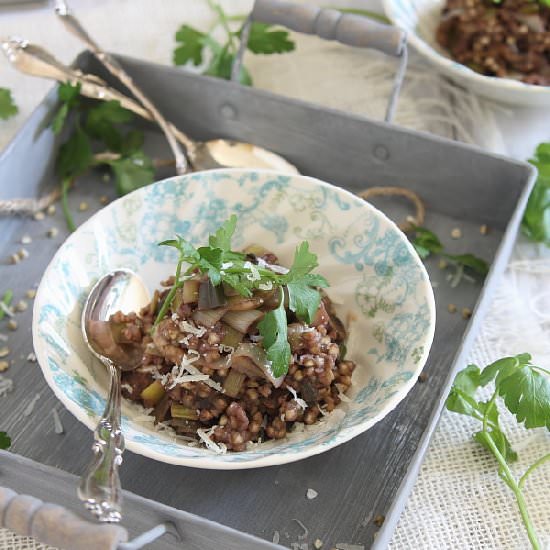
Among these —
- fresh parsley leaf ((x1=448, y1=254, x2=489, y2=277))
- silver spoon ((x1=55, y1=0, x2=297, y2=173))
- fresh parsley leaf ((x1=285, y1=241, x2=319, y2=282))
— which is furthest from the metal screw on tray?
fresh parsley leaf ((x1=285, y1=241, x2=319, y2=282))

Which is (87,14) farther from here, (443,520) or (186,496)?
(443,520)

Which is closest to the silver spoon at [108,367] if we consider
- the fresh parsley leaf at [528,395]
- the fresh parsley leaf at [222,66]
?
the fresh parsley leaf at [528,395]

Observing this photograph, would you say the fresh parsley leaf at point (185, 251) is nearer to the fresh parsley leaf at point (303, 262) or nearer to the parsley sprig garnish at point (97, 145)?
the fresh parsley leaf at point (303, 262)

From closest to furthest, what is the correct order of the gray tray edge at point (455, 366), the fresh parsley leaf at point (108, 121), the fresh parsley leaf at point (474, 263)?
the gray tray edge at point (455, 366) → the fresh parsley leaf at point (474, 263) → the fresh parsley leaf at point (108, 121)

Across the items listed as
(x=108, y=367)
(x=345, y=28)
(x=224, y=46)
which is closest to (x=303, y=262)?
(x=108, y=367)

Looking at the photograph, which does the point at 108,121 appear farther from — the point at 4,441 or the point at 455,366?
the point at 455,366
